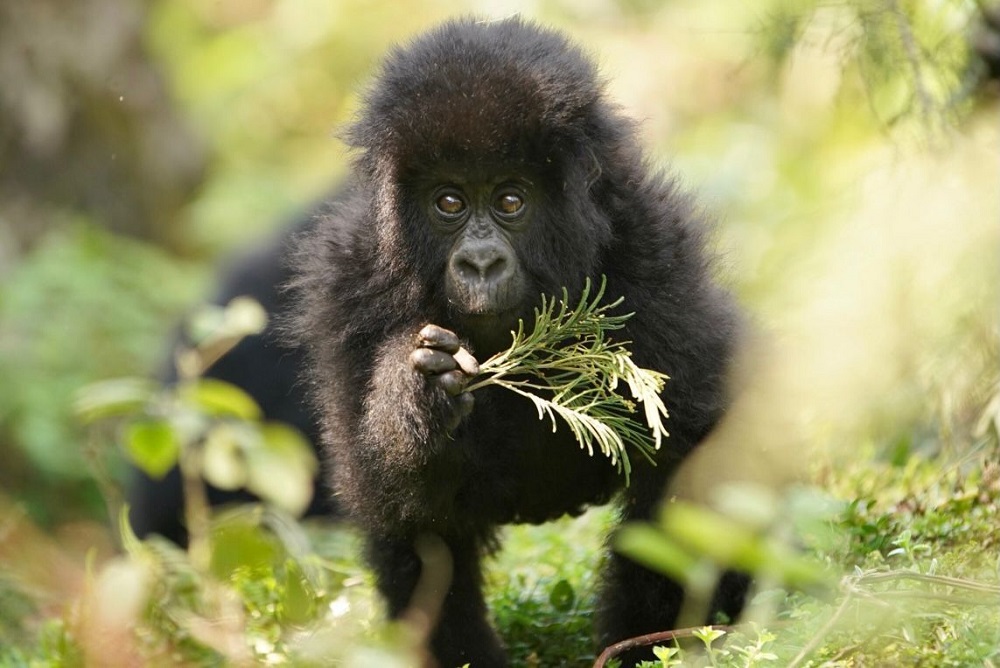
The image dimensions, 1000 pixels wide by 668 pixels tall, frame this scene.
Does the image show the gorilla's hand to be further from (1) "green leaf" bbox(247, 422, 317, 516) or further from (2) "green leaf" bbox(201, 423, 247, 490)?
(2) "green leaf" bbox(201, 423, 247, 490)

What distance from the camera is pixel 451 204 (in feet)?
13.3

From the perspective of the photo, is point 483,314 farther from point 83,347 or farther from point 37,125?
point 37,125

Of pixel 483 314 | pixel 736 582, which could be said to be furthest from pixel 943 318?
pixel 483 314

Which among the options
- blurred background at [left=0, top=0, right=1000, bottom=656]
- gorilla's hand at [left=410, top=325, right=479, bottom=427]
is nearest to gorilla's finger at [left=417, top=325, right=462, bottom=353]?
gorilla's hand at [left=410, top=325, right=479, bottom=427]

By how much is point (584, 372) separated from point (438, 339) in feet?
1.45

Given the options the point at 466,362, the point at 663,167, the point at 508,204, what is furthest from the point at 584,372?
the point at 663,167

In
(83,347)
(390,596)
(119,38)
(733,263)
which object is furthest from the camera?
(119,38)

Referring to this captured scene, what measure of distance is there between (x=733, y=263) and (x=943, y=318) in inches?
42.5

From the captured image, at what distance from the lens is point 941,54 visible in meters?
5.58

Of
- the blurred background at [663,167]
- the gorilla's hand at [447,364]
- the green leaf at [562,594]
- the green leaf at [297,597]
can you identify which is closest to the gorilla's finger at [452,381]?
the gorilla's hand at [447,364]

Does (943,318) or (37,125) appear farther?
(37,125)

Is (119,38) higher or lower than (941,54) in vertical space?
higher

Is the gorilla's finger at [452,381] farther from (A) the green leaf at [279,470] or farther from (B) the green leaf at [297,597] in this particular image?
(B) the green leaf at [297,597]

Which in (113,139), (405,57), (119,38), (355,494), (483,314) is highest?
→ (119,38)
